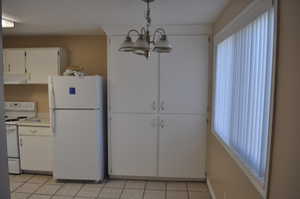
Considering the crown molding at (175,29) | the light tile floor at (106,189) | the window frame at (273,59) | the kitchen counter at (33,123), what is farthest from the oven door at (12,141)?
the window frame at (273,59)

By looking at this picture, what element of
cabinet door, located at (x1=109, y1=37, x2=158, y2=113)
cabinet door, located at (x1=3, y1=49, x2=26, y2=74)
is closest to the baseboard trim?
cabinet door, located at (x1=109, y1=37, x2=158, y2=113)

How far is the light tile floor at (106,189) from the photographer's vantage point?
2.88 metres

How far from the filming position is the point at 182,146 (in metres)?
3.20

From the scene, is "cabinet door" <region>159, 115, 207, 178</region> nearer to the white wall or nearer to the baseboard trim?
the baseboard trim

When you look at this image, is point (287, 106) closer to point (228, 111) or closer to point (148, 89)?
point (228, 111)

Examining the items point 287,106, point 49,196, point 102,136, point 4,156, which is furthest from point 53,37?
point 287,106

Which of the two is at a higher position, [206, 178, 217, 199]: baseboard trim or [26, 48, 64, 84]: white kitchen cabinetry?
[26, 48, 64, 84]: white kitchen cabinetry

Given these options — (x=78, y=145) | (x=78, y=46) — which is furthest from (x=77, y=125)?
(x=78, y=46)

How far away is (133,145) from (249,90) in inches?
79.4

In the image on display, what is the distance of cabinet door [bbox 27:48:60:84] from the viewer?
3.50 meters

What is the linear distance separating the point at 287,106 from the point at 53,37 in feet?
12.1

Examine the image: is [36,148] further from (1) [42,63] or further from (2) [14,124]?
(1) [42,63]

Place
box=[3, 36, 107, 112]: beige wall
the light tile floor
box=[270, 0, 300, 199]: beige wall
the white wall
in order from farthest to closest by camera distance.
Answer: box=[3, 36, 107, 112]: beige wall → the light tile floor → the white wall → box=[270, 0, 300, 199]: beige wall

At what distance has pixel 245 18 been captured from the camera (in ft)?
5.54
